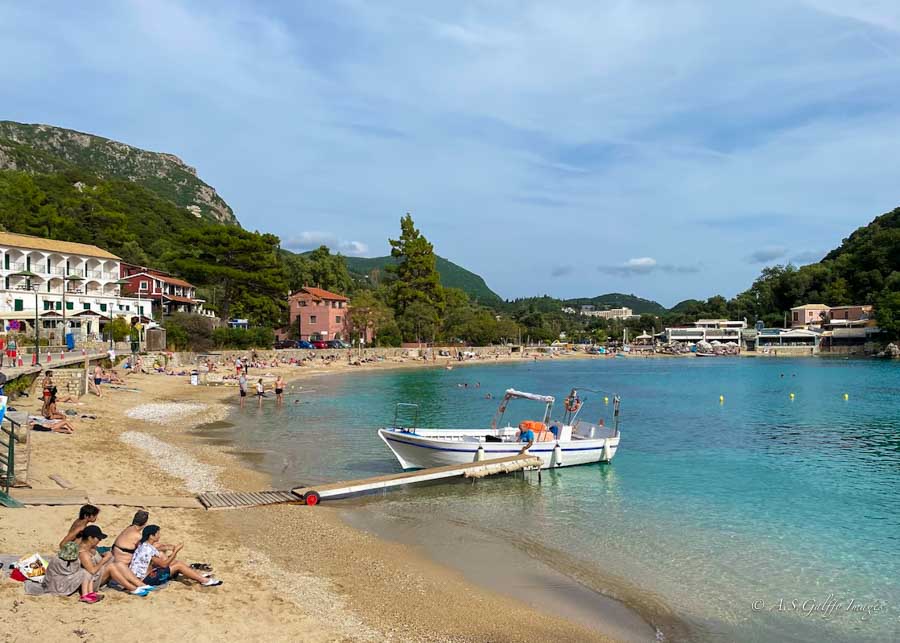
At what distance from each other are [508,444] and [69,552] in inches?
565

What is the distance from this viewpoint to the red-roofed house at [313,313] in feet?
283

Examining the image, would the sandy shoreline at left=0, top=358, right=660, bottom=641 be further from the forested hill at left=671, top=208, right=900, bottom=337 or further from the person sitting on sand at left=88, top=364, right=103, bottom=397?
the forested hill at left=671, top=208, right=900, bottom=337

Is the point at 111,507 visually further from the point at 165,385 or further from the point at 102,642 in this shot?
the point at 165,385

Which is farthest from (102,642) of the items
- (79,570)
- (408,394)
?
(408,394)

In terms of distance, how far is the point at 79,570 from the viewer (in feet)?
26.9

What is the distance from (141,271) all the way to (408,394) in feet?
118

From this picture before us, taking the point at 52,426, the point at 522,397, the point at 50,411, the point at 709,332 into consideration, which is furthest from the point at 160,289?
the point at 709,332

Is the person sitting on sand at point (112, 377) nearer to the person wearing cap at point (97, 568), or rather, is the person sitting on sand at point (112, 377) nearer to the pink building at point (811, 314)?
the person wearing cap at point (97, 568)

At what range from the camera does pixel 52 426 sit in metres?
20.3

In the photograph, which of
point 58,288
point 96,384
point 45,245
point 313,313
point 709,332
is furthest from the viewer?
point 709,332

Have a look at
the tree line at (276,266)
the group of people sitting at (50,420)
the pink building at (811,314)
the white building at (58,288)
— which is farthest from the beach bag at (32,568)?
the pink building at (811,314)

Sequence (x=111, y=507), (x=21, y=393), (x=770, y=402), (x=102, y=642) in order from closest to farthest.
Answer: (x=102, y=642), (x=111, y=507), (x=21, y=393), (x=770, y=402)

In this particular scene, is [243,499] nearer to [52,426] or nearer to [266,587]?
[266,587]

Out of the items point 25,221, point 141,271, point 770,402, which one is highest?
point 25,221
